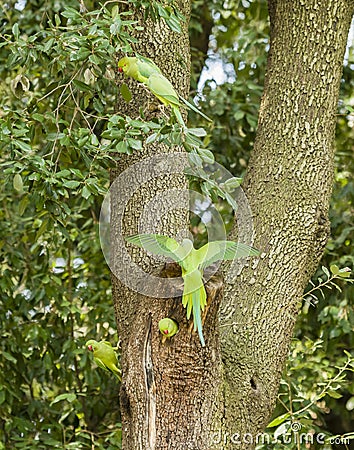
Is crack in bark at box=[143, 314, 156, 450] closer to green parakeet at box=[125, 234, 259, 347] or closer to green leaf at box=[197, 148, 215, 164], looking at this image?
green parakeet at box=[125, 234, 259, 347]

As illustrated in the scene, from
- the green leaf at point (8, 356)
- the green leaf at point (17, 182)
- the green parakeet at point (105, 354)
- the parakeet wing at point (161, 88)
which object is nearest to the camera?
the parakeet wing at point (161, 88)

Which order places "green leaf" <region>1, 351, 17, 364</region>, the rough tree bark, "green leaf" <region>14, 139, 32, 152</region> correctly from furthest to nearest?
"green leaf" <region>1, 351, 17, 364</region>, "green leaf" <region>14, 139, 32, 152</region>, the rough tree bark

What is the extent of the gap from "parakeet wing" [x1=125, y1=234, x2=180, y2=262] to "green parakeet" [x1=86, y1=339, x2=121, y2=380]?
0.27 metres

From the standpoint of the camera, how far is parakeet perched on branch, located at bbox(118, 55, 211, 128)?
1217mm

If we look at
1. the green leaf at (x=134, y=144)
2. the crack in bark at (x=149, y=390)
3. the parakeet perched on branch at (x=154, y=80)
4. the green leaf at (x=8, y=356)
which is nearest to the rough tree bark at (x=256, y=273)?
the crack in bark at (x=149, y=390)

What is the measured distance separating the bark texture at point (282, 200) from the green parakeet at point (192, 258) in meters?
0.29

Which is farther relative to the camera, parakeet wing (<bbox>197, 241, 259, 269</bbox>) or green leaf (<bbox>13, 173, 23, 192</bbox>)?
green leaf (<bbox>13, 173, 23, 192</bbox>)

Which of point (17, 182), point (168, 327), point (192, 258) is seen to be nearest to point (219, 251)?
point (192, 258)

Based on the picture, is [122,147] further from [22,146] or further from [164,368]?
[164,368]

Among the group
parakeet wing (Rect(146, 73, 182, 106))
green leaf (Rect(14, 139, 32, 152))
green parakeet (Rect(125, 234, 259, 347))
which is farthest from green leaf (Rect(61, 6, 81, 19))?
green parakeet (Rect(125, 234, 259, 347))

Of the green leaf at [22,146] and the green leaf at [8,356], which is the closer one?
the green leaf at [22,146]

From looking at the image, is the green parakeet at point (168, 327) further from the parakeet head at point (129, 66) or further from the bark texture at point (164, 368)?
the parakeet head at point (129, 66)

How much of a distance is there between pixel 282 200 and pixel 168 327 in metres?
0.55

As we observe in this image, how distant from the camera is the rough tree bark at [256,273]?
52.7 inches
